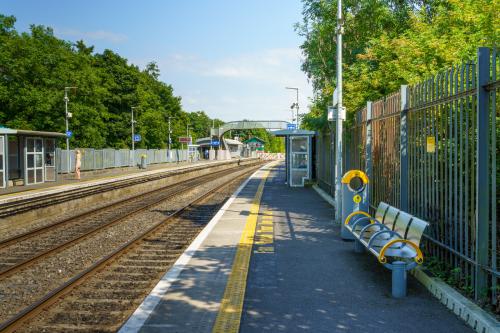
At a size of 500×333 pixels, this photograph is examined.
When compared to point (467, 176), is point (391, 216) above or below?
below

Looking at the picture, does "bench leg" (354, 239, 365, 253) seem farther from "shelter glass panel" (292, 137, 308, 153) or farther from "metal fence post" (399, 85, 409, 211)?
"shelter glass panel" (292, 137, 308, 153)

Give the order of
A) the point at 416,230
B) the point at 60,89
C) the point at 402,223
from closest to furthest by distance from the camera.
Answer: the point at 416,230, the point at 402,223, the point at 60,89

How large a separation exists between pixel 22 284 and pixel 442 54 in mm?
9922

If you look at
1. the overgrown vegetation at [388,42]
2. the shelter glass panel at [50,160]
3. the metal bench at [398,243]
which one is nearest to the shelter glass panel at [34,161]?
the shelter glass panel at [50,160]

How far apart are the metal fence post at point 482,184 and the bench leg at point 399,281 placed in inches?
32.6

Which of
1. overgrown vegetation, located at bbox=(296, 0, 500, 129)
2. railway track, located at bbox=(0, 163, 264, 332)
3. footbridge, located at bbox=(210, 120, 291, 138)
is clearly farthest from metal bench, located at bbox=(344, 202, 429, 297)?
footbridge, located at bbox=(210, 120, 291, 138)

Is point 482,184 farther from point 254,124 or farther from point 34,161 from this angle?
point 254,124

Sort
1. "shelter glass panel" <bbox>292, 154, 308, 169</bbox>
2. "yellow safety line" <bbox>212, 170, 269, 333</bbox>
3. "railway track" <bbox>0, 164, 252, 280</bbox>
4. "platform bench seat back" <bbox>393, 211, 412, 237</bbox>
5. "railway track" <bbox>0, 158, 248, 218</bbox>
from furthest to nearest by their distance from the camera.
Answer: "shelter glass panel" <bbox>292, 154, 308, 169</bbox>
"railway track" <bbox>0, 158, 248, 218</bbox>
"railway track" <bbox>0, 164, 252, 280</bbox>
"platform bench seat back" <bbox>393, 211, 412, 237</bbox>
"yellow safety line" <bbox>212, 170, 269, 333</bbox>

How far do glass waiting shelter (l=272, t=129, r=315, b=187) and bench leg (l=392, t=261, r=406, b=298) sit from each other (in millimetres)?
18869

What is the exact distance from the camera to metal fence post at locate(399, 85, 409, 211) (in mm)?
8359

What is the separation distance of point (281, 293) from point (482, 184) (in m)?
2.65

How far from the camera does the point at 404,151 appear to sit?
8.45 m

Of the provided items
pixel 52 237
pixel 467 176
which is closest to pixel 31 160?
pixel 52 237

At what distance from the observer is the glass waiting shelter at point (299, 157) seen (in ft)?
81.7
